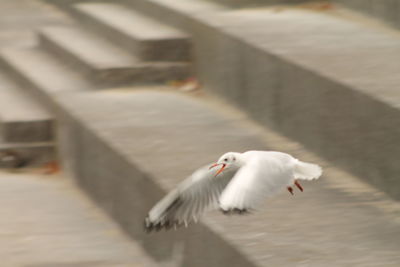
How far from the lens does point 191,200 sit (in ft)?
10.8

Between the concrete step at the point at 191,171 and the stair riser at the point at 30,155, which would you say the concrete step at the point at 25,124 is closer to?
the stair riser at the point at 30,155

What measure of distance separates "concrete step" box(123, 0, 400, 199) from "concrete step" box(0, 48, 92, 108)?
839mm

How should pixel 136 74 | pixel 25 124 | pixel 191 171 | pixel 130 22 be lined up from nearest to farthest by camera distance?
pixel 191 171 < pixel 25 124 < pixel 136 74 < pixel 130 22

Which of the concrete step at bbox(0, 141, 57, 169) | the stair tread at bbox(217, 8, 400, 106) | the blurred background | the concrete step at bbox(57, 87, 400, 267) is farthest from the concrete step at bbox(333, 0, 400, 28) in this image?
the concrete step at bbox(0, 141, 57, 169)

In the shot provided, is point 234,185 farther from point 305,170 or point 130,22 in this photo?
point 130,22

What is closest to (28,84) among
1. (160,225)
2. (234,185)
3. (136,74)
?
(136,74)

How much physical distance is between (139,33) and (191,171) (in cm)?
260

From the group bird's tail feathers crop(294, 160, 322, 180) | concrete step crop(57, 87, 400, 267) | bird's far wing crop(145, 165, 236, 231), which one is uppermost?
bird's tail feathers crop(294, 160, 322, 180)

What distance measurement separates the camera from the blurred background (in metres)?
3.83

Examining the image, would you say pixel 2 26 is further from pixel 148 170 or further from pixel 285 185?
pixel 285 185

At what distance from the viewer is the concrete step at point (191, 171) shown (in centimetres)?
352

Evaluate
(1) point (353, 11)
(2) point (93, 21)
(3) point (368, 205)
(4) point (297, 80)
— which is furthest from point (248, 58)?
(2) point (93, 21)

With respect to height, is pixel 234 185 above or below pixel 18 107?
above

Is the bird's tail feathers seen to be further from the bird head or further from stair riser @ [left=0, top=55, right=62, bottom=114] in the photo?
stair riser @ [left=0, top=55, right=62, bottom=114]
